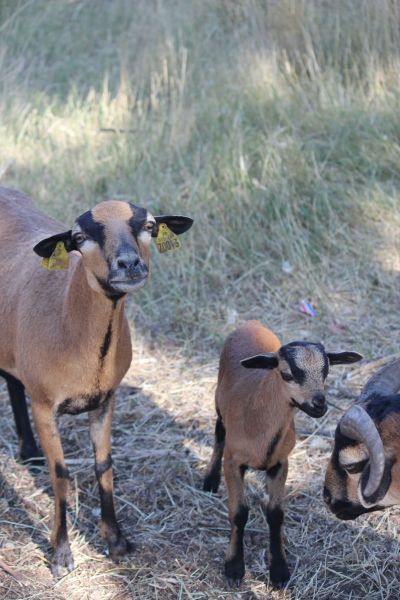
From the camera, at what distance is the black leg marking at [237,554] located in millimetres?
4336

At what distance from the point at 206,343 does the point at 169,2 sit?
20.4 feet

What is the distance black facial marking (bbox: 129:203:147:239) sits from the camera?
3.88 meters

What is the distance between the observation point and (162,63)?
9.45 meters

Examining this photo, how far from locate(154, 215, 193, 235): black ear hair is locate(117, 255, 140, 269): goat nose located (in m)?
0.59

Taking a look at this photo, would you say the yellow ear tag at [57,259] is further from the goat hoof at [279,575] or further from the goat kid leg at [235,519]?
the goat hoof at [279,575]

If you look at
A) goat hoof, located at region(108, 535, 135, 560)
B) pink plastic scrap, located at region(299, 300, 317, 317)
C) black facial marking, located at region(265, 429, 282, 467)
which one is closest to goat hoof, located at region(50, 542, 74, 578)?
goat hoof, located at region(108, 535, 135, 560)

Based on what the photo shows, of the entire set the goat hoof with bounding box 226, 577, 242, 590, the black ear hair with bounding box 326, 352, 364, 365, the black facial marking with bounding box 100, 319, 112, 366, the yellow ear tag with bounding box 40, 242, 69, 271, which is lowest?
the goat hoof with bounding box 226, 577, 242, 590

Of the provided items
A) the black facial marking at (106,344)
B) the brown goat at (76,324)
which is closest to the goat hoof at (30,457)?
the brown goat at (76,324)

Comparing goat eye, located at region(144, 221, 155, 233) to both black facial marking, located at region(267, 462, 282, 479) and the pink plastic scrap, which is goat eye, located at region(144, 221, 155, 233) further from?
the pink plastic scrap

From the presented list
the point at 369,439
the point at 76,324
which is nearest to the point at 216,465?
the point at 76,324

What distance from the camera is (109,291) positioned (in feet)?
12.6

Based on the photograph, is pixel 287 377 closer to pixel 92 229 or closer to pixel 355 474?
pixel 355 474

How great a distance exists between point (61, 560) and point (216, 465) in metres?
1.08

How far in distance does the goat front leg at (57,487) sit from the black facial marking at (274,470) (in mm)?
1054
